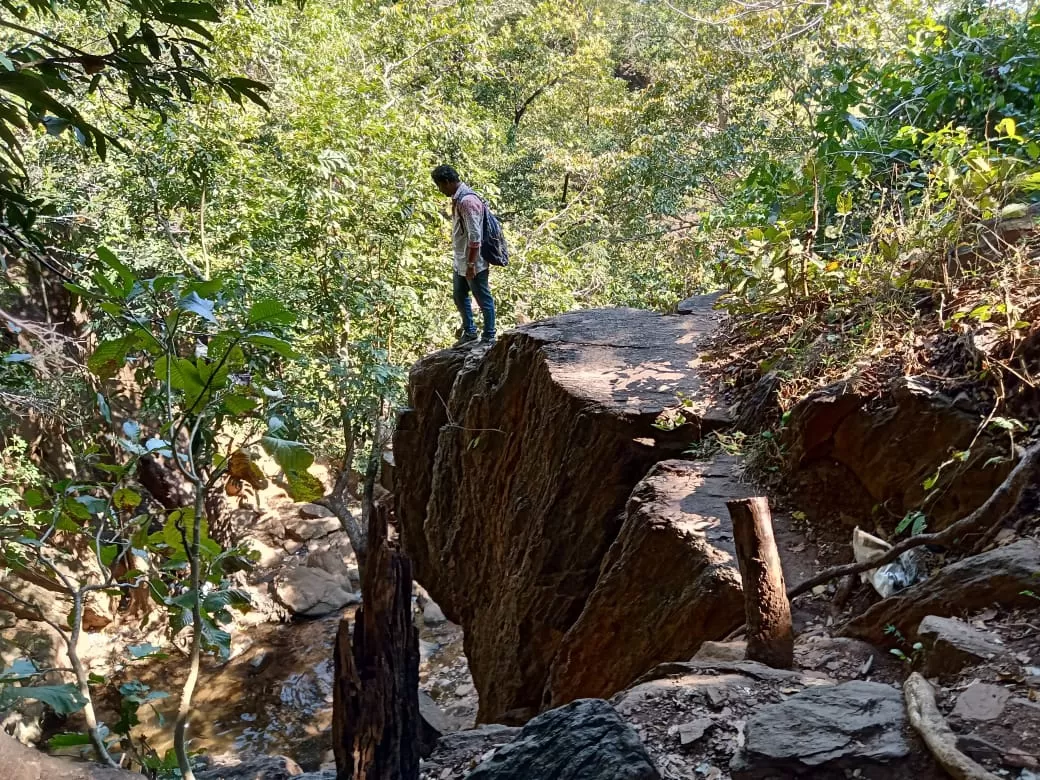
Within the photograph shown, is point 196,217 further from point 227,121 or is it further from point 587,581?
point 587,581

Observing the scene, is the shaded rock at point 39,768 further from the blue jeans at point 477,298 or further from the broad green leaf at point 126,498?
the blue jeans at point 477,298

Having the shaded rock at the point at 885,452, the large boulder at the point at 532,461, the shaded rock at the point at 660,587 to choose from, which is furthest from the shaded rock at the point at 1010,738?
the large boulder at the point at 532,461

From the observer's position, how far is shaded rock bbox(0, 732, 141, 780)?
6.15ft

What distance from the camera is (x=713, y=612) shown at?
3355 millimetres

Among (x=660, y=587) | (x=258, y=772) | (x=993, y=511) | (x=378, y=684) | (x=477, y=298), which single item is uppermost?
(x=477, y=298)

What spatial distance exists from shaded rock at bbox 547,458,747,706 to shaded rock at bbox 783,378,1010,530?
425mm

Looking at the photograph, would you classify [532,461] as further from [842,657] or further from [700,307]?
[842,657]

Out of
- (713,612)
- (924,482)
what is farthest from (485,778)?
(924,482)

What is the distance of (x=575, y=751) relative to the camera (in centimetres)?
199

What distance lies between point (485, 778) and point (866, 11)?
7764 millimetres

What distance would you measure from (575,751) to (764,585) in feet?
3.57

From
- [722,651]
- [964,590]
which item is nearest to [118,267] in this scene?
[722,651]

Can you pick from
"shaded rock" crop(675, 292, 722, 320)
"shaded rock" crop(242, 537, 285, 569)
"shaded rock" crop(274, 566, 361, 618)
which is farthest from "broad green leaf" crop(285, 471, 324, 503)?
"shaded rock" crop(242, 537, 285, 569)

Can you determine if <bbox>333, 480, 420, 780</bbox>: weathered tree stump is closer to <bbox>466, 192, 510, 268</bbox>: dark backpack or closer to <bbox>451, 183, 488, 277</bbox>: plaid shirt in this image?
<bbox>451, 183, 488, 277</bbox>: plaid shirt
